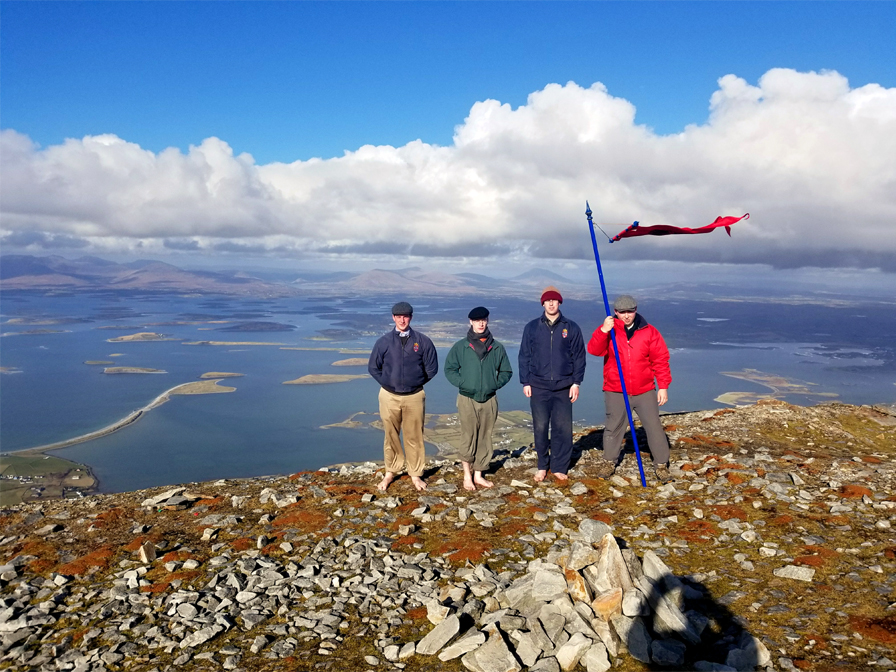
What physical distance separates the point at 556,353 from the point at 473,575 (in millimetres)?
3654

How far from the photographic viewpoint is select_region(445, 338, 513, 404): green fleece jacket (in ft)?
27.3

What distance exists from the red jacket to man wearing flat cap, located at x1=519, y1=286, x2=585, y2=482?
1.24 ft

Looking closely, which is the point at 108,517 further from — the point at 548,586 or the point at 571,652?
the point at 571,652

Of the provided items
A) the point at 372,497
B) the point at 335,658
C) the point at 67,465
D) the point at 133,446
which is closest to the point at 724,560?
the point at 335,658

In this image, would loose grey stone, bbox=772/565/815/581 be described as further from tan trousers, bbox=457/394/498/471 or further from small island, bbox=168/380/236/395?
small island, bbox=168/380/236/395

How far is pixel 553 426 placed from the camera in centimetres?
861

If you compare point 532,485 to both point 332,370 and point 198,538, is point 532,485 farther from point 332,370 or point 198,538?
point 332,370

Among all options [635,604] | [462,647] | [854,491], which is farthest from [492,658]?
[854,491]

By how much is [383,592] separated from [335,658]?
3.39 ft

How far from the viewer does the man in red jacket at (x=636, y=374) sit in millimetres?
8078

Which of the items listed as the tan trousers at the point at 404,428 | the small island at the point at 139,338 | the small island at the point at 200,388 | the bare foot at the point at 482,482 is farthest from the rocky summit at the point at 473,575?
the small island at the point at 139,338

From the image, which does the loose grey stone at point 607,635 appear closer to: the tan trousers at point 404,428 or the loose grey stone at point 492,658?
the loose grey stone at point 492,658

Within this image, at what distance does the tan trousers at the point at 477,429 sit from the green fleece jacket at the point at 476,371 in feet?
0.41

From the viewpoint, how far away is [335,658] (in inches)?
177
